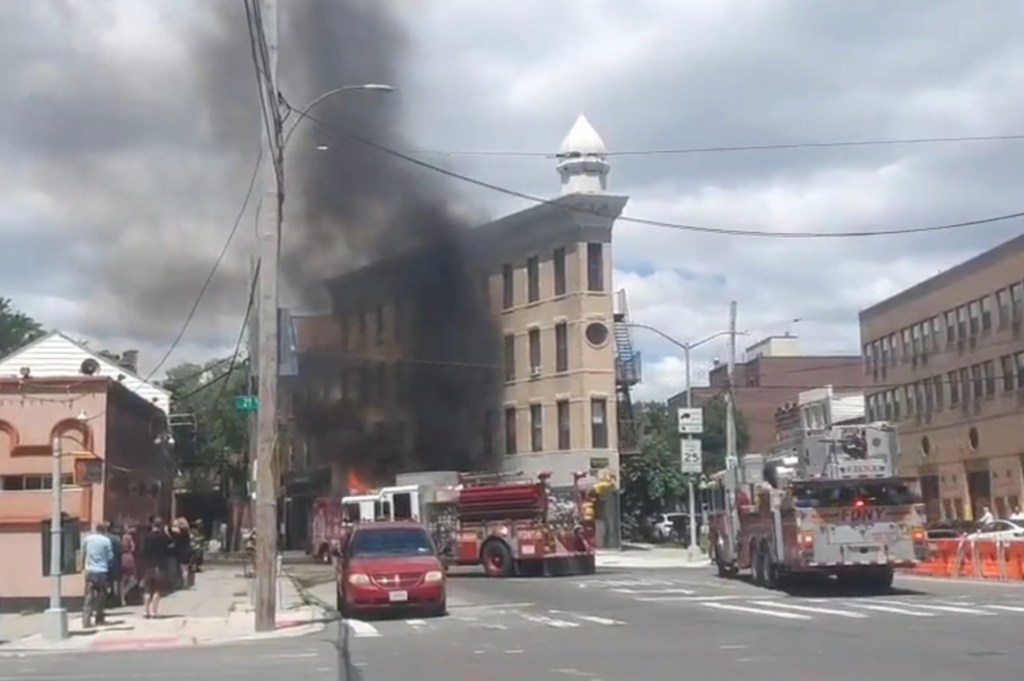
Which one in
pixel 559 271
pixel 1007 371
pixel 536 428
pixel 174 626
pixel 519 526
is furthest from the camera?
pixel 536 428

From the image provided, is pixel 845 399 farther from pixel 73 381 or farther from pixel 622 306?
pixel 73 381

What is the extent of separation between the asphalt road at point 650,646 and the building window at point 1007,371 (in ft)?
98.1

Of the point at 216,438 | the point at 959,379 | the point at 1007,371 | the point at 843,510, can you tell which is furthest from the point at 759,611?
the point at 216,438

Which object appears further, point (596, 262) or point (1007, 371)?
point (596, 262)

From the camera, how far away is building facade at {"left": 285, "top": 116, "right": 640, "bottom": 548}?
5547 cm

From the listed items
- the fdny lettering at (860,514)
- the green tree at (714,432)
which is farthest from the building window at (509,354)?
the fdny lettering at (860,514)

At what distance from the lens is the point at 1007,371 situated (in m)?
54.0

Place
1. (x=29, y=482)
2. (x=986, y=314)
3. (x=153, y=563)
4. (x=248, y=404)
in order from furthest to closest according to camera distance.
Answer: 1. (x=986, y=314)
2. (x=29, y=482)
3. (x=153, y=563)
4. (x=248, y=404)

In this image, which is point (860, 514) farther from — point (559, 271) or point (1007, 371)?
point (559, 271)

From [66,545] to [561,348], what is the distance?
3736cm

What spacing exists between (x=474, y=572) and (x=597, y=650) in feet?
78.6

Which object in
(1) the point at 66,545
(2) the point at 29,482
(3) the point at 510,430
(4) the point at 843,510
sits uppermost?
(3) the point at 510,430

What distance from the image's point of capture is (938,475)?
201 ft

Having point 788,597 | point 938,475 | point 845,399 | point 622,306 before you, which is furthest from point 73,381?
point 845,399
